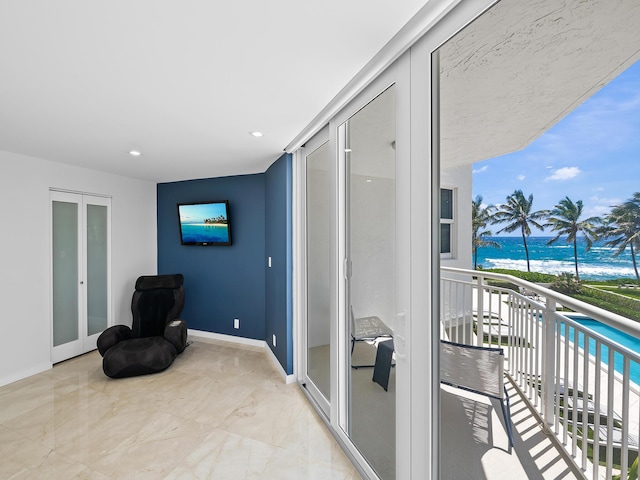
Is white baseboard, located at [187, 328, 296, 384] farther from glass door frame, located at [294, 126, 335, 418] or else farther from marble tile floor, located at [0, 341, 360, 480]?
glass door frame, located at [294, 126, 335, 418]

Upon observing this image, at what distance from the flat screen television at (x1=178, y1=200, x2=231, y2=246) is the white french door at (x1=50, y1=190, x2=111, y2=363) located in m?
0.95

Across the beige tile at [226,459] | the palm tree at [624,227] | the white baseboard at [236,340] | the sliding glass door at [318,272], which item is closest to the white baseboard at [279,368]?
the white baseboard at [236,340]

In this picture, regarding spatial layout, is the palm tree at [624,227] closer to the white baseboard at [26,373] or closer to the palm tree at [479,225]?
the palm tree at [479,225]

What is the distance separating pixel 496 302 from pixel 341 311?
1270mm

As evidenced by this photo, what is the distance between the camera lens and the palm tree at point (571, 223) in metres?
0.80

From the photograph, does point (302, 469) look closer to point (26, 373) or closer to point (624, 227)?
point (624, 227)

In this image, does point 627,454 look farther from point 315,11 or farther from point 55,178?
point 55,178

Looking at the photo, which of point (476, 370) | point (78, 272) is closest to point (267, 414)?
point (476, 370)

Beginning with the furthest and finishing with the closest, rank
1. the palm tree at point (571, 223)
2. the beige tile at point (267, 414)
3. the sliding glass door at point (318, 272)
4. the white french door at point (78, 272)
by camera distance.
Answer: the white french door at point (78, 272)
the sliding glass door at point (318, 272)
the beige tile at point (267, 414)
the palm tree at point (571, 223)

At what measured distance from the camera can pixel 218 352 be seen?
4.15 metres

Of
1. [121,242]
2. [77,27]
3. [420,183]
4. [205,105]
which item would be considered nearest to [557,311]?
[420,183]

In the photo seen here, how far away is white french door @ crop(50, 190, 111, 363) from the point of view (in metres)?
3.77

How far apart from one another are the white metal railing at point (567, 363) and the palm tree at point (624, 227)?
0.16 meters

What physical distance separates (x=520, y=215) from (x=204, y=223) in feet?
13.7
